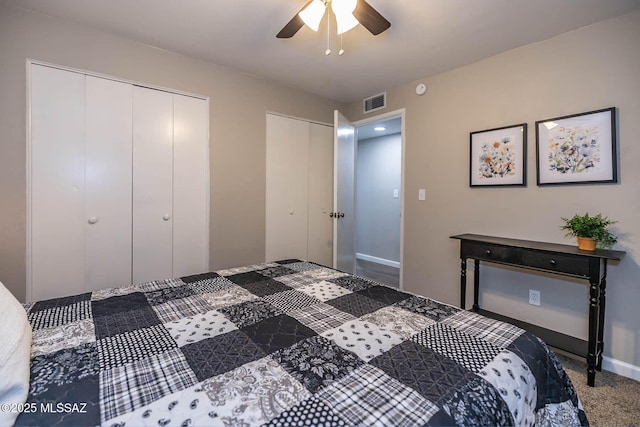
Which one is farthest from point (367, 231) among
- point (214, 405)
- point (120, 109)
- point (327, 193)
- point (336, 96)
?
point (214, 405)

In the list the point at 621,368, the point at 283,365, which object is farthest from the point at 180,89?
the point at 621,368

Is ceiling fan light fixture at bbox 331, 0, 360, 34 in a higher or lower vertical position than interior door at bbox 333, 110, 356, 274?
higher

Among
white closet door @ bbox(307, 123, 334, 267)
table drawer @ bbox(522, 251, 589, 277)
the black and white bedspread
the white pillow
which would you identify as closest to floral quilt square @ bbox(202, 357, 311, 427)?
the black and white bedspread

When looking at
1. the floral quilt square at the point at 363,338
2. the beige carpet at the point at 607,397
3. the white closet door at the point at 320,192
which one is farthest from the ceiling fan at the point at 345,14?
the beige carpet at the point at 607,397

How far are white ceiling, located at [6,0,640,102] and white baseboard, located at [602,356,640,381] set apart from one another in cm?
228

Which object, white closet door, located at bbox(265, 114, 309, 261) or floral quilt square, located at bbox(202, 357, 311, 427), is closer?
floral quilt square, located at bbox(202, 357, 311, 427)

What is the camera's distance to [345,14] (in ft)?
5.71

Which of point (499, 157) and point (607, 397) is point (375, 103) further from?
point (607, 397)

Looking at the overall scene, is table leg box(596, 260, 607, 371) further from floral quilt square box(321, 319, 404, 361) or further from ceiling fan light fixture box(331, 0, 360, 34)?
ceiling fan light fixture box(331, 0, 360, 34)

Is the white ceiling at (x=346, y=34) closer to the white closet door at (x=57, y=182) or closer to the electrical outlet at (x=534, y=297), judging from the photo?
the white closet door at (x=57, y=182)

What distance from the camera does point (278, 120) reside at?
10.7ft

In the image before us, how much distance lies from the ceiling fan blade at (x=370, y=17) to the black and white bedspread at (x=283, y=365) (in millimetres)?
1575

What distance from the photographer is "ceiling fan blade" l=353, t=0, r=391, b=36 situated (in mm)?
1650

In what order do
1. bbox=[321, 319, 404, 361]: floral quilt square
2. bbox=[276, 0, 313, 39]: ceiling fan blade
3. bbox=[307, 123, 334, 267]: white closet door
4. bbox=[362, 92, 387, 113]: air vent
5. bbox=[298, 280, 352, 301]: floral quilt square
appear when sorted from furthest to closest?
bbox=[307, 123, 334, 267]: white closet door < bbox=[362, 92, 387, 113]: air vent < bbox=[276, 0, 313, 39]: ceiling fan blade < bbox=[298, 280, 352, 301]: floral quilt square < bbox=[321, 319, 404, 361]: floral quilt square
